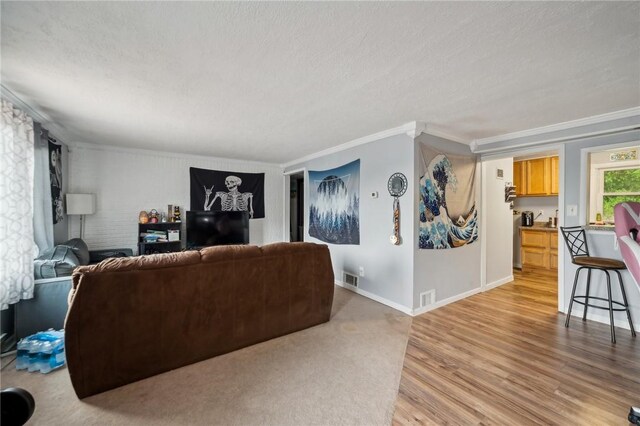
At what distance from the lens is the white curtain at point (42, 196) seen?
108 inches

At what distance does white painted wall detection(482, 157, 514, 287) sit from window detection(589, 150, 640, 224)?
112 centimetres

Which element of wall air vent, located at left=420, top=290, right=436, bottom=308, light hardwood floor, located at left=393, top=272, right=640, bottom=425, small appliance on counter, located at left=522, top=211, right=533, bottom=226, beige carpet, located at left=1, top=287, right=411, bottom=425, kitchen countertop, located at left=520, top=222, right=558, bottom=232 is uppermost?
small appliance on counter, located at left=522, top=211, right=533, bottom=226

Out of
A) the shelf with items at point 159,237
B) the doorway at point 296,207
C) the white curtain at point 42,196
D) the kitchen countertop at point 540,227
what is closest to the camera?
the white curtain at point 42,196

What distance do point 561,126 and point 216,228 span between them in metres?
5.26

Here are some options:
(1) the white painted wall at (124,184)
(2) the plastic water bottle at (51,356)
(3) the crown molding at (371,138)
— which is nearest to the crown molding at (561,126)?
(3) the crown molding at (371,138)

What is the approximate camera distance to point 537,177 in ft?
16.7

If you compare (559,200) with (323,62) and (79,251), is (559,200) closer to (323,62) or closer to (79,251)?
(323,62)

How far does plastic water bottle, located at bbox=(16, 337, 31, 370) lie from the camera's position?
1.97 metres

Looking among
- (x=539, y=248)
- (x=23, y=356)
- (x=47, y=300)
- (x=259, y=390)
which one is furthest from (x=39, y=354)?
(x=539, y=248)

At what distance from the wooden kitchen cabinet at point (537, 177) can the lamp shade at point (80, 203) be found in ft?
25.4

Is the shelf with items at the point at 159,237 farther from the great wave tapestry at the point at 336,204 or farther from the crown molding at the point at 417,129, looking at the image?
the crown molding at the point at 417,129

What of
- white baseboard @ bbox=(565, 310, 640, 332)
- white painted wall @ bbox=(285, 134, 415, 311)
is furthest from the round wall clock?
white baseboard @ bbox=(565, 310, 640, 332)

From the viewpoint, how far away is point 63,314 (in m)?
2.36

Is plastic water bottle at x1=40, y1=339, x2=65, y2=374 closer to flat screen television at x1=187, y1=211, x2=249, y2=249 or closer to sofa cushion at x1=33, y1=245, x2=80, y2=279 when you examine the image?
sofa cushion at x1=33, y1=245, x2=80, y2=279
